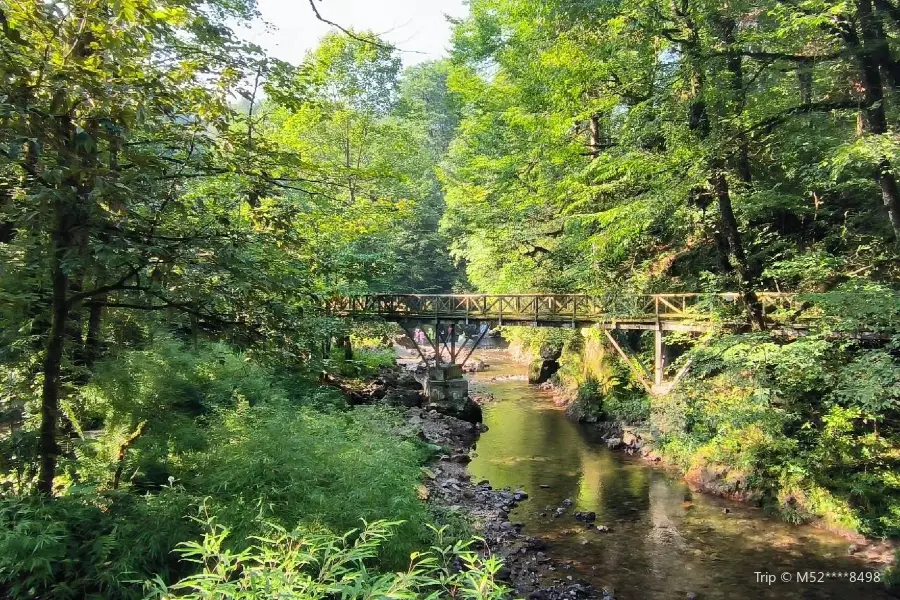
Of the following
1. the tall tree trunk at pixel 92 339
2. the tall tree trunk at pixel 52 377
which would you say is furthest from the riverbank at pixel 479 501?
the tall tree trunk at pixel 92 339

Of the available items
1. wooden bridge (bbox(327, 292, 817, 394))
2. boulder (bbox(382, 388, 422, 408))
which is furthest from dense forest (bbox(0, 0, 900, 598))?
boulder (bbox(382, 388, 422, 408))

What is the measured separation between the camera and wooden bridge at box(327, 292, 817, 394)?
1034 cm

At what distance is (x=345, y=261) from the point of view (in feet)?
25.2

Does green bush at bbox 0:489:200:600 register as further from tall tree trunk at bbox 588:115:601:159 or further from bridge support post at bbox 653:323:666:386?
tall tree trunk at bbox 588:115:601:159

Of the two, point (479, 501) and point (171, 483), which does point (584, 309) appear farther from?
point (171, 483)

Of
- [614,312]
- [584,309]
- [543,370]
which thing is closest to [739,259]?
[614,312]

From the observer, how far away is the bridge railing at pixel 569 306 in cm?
1060

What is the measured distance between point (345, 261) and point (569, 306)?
1004 cm

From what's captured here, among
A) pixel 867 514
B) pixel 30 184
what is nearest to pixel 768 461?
pixel 867 514

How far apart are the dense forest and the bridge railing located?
521mm

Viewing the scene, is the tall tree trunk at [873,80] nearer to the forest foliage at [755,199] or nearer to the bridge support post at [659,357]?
the forest foliage at [755,199]

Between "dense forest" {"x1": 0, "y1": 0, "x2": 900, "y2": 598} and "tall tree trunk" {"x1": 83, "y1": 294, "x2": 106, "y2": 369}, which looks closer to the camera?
"dense forest" {"x1": 0, "y1": 0, "x2": 900, "y2": 598}

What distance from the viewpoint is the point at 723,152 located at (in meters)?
8.77

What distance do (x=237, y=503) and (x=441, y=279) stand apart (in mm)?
30106
